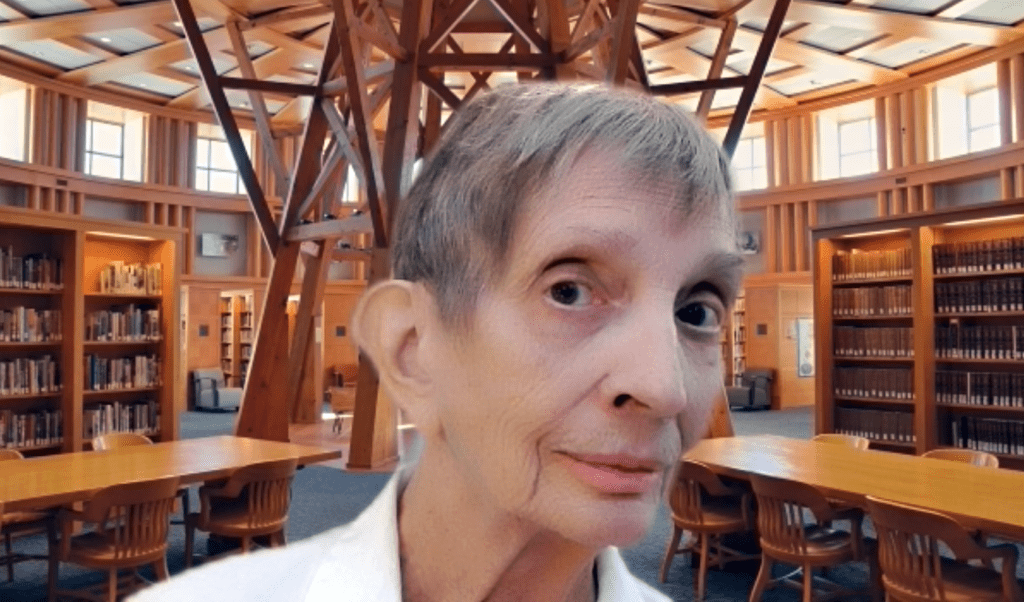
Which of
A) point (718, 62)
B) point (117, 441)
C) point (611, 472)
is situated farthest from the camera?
point (718, 62)

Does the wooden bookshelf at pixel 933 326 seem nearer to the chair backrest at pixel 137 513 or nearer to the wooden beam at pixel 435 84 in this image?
the wooden beam at pixel 435 84

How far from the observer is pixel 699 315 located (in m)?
0.58

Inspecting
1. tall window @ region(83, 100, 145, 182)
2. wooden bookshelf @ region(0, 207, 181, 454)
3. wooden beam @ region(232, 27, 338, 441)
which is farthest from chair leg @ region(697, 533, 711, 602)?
tall window @ region(83, 100, 145, 182)

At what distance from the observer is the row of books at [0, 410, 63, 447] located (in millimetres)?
6383

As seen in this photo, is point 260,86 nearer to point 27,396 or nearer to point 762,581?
point 27,396

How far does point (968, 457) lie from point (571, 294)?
5.34m

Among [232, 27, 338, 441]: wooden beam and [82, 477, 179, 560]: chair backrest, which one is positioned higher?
[232, 27, 338, 441]: wooden beam

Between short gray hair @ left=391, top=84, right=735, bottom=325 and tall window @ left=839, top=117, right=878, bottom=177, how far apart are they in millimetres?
16831

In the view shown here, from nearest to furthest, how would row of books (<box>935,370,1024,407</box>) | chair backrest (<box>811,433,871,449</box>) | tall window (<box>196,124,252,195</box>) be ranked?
1. chair backrest (<box>811,433,871,449</box>)
2. row of books (<box>935,370,1024,407</box>)
3. tall window (<box>196,124,252,195</box>)

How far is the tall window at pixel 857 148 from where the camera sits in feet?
52.6

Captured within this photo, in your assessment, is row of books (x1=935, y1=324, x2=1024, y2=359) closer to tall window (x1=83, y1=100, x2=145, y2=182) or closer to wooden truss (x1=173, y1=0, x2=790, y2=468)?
wooden truss (x1=173, y1=0, x2=790, y2=468)

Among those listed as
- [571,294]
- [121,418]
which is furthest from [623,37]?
[571,294]

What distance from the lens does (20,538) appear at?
6.10m

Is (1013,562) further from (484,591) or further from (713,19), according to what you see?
(713,19)
